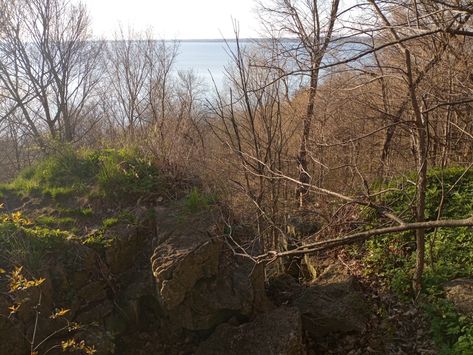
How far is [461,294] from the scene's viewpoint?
472 centimetres

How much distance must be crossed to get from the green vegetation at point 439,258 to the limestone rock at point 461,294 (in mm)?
78

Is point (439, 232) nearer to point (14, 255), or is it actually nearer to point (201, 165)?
point (201, 165)

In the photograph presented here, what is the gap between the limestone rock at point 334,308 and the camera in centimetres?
507

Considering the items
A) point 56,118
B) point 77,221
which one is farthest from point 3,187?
point 56,118

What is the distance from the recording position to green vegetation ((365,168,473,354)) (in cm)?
444

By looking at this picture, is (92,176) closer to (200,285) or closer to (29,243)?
(29,243)

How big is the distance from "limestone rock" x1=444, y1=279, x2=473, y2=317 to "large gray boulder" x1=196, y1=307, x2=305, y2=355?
5.75ft

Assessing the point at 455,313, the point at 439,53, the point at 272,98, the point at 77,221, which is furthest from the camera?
the point at 77,221

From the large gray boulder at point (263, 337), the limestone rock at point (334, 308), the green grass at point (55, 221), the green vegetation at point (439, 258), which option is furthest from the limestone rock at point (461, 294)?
the green grass at point (55, 221)

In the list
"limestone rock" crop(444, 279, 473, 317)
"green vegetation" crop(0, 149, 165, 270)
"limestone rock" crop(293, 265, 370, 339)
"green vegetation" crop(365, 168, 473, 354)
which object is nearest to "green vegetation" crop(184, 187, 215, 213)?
"green vegetation" crop(0, 149, 165, 270)

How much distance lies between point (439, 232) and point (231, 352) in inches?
132

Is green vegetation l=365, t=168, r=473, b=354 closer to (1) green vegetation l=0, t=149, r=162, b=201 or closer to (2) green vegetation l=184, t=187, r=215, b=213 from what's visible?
(2) green vegetation l=184, t=187, r=215, b=213

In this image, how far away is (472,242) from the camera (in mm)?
5504

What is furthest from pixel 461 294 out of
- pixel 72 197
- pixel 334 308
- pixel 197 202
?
pixel 72 197
